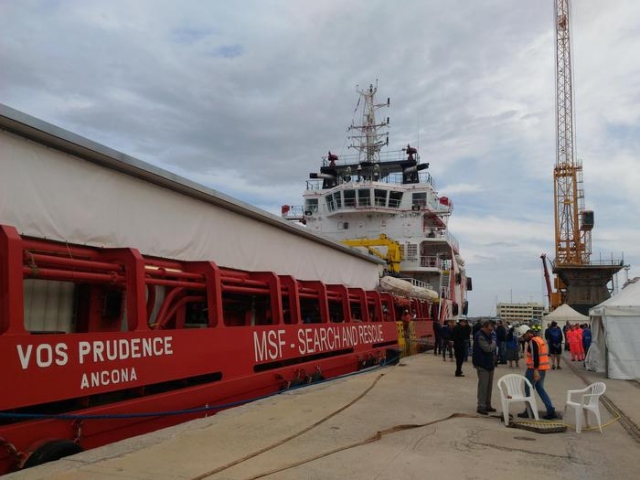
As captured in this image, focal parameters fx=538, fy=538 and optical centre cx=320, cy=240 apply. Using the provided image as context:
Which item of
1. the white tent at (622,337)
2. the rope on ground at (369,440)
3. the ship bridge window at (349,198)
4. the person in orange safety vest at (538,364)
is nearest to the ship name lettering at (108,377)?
the rope on ground at (369,440)

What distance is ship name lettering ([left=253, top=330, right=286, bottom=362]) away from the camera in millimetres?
9414

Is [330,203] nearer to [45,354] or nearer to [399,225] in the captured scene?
[399,225]

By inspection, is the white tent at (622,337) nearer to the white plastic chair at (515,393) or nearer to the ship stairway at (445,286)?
the white plastic chair at (515,393)

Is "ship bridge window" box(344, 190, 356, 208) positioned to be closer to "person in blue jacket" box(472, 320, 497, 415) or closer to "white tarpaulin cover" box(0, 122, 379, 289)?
"white tarpaulin cover" box(0, 122, 379, 289)

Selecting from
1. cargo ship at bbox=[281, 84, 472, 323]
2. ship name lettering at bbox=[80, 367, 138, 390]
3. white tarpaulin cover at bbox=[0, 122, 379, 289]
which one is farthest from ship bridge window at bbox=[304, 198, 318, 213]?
ship name lettering at bbox=[80, 367, 138, 390]

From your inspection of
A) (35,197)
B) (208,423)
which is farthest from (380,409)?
(35,197)

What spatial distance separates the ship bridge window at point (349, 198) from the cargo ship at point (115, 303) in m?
17.7

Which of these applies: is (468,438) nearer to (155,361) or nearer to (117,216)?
(155,361)

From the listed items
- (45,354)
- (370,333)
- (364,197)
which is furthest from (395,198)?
(45,354)

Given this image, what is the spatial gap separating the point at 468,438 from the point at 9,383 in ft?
16.5

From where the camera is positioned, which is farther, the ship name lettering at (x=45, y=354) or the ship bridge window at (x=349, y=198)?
the ship bridge window at (x=349, y=198)

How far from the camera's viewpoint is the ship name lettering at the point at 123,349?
579 centimetres

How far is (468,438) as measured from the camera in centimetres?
652

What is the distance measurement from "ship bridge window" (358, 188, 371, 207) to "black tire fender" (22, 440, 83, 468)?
2444cm
